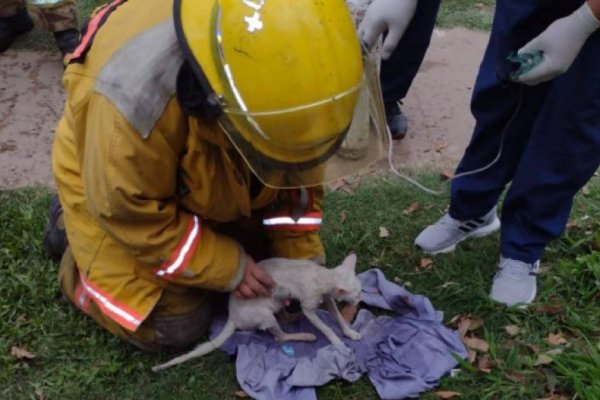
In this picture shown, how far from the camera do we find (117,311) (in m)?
2.74

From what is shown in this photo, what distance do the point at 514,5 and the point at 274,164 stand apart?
3.84ft

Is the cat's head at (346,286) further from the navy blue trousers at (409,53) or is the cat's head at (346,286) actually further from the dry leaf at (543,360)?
the navy blue trousers at (409,53)

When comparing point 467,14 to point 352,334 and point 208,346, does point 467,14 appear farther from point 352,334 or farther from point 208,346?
point 208,346

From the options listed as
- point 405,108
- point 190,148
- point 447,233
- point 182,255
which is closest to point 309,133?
point 190,148

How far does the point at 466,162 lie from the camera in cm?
324

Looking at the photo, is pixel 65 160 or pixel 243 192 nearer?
pixel 243 192

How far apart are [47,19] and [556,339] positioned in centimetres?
358

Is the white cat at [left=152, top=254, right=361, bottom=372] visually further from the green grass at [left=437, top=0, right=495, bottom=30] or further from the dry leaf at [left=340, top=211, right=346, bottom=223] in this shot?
the green grass at [left=437, top=0, right=495, bottom=30]

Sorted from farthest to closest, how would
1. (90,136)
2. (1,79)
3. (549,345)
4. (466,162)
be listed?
(1,79), (466,162), (549,345), (90,136)

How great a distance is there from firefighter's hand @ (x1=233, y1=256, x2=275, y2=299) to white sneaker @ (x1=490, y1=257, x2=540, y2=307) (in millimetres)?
1030

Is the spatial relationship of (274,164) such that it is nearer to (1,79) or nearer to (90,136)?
(90,136)

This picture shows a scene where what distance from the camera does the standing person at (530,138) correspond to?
248cm

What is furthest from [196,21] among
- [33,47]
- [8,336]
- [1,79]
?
[33,47]

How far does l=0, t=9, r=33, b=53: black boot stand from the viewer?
5.08 meters
